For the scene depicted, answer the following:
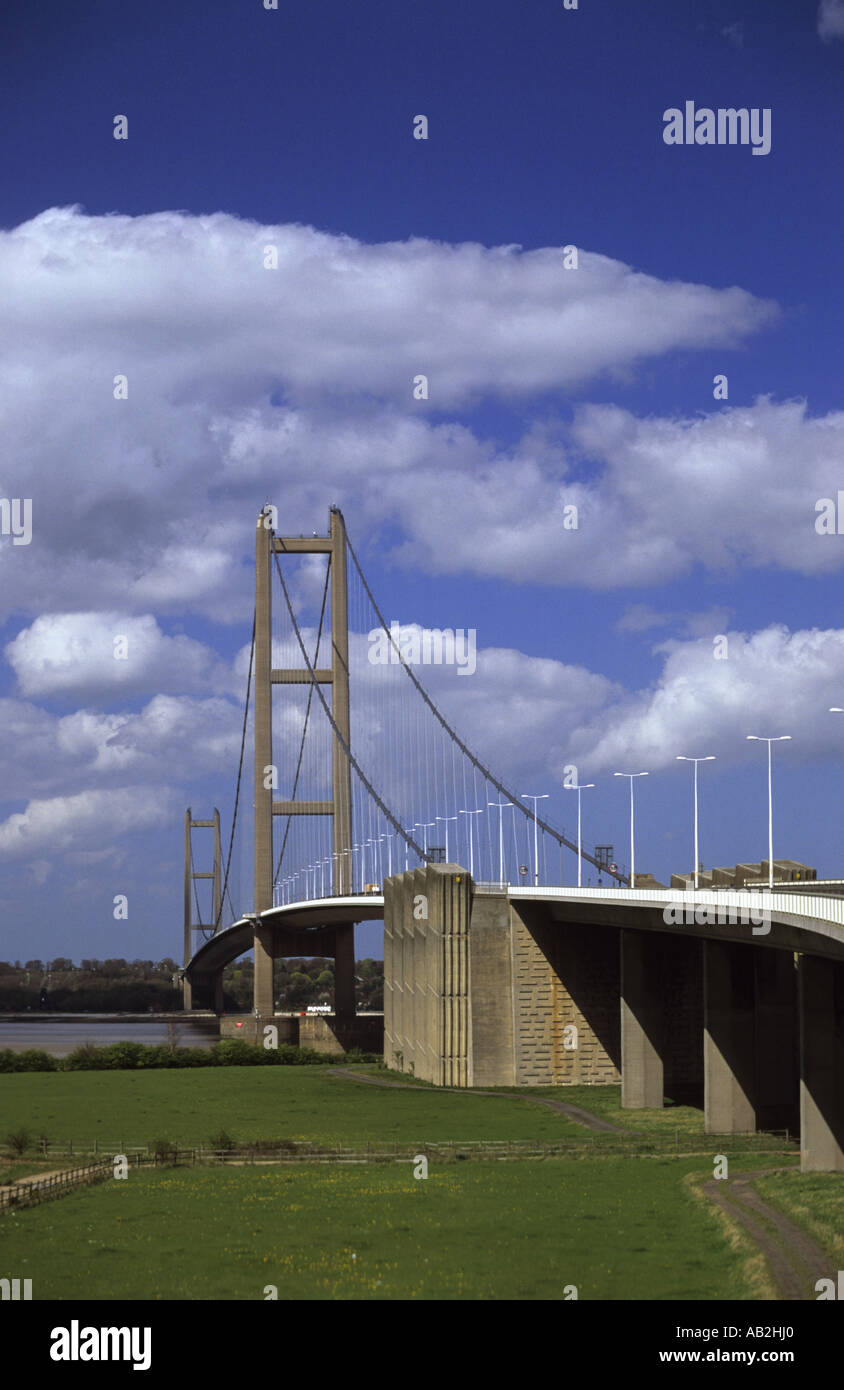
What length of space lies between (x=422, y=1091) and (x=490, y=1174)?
33.0 m

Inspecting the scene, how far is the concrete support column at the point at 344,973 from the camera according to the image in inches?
5167

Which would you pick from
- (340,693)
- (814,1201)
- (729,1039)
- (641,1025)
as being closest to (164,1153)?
(729,1039)

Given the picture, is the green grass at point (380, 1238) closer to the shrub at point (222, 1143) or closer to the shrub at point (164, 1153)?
the shrub at point (164, 1153)

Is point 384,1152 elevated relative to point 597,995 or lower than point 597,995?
lower

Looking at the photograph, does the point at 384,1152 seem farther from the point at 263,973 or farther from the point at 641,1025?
the point at 263,973

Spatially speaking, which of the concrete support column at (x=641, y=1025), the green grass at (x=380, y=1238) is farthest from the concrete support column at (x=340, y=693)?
the green grass at (x=380, y=1238)

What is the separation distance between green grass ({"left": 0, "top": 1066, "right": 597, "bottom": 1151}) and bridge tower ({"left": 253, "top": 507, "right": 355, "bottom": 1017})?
40.2m

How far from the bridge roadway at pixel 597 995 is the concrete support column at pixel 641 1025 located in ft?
0.20

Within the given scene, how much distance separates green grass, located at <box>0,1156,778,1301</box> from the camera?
3200 cm

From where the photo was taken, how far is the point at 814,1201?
38.2 metres

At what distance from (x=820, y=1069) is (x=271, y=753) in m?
90.4
